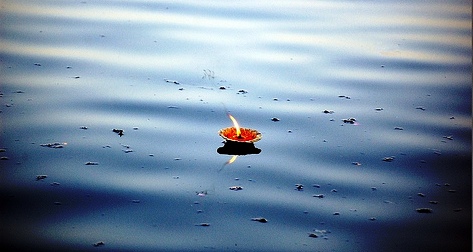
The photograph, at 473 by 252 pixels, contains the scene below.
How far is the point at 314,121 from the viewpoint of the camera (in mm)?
3982

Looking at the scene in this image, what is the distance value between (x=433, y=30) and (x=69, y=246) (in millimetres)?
4330

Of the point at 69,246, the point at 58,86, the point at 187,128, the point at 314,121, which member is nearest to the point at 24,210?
the point at 69,246

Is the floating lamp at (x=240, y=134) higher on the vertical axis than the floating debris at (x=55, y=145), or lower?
higher

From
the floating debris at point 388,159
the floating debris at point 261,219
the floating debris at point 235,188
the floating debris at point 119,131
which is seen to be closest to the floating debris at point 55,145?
the floating debris at point 119,131

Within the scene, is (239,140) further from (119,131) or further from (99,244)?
(99,244)

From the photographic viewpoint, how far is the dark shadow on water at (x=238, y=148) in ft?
11.6

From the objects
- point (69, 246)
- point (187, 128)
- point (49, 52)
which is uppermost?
point (49, 52)

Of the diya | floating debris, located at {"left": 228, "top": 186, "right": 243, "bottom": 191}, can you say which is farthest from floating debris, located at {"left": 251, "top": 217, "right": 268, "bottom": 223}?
the diya

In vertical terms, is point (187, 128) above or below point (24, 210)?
above

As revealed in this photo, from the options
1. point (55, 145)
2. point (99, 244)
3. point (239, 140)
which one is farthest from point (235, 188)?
point (55, 145)

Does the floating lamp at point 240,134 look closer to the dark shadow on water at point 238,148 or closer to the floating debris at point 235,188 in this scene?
the dark shadow on water at point 238,148

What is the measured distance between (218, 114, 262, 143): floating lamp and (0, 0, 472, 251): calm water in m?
0.11

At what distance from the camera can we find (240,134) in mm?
3572

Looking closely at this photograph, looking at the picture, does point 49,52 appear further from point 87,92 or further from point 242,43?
point 242,43
